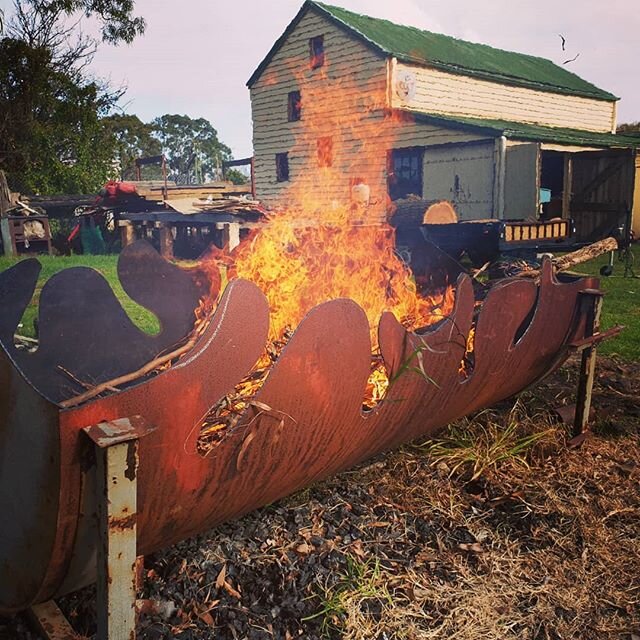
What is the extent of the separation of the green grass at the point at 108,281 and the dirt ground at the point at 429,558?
2.41 meters

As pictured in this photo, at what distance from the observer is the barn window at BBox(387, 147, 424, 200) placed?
17.6 meters

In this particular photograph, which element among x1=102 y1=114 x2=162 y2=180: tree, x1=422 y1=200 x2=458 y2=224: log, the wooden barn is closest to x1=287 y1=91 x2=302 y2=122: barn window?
the wooden barn

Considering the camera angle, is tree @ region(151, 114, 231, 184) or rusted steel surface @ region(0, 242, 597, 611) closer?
rusted steel surface @ region(0, 242, 597, 611)

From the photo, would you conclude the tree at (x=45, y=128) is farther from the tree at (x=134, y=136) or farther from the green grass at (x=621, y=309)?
the green grass at (x=621, y=309)

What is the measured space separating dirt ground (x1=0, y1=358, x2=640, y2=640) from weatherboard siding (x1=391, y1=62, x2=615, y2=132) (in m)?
16.2

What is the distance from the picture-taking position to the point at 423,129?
17047 millimetres

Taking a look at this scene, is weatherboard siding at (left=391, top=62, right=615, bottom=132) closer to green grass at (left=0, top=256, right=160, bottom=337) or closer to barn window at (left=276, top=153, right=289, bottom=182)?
barn window at (left=276, top=153, right=289, bottom=182)

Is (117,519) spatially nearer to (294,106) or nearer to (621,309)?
(621,309)

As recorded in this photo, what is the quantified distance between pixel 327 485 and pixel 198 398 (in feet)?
5.74

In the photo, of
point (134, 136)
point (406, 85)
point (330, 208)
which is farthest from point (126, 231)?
point (134, 136)

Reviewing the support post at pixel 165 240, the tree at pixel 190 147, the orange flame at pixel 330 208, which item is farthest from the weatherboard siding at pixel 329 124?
the tree at pixel 190 147

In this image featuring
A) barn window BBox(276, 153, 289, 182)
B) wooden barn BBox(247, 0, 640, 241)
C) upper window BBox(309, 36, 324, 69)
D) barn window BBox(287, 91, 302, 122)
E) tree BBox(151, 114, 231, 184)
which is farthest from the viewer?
tree BBox(151, 114, 231, 184)

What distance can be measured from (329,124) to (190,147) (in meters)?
57.3

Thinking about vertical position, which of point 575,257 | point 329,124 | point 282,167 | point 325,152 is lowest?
point 575,257
